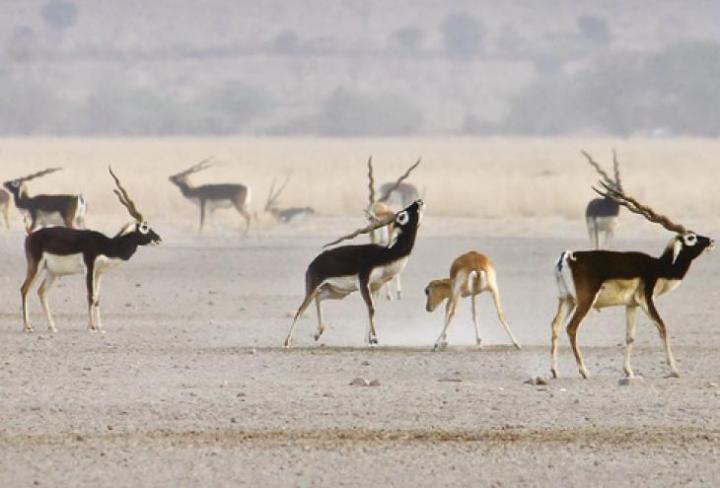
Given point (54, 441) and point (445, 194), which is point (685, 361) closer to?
point (54, 441)

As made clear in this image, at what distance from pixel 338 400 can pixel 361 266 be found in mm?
3355

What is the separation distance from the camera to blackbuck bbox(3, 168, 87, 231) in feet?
89.8

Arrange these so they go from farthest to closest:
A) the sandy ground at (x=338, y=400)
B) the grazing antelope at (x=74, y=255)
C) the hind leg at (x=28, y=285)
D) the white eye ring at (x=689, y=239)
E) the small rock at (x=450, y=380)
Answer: the grazing antelope at (x=74, y=255)
the hind leg at (x=28, y=285)
the white eye ring at (x=689, y=239)
the small rock at (x=450, y=380)
the sandy ground at (x=338, y=400)

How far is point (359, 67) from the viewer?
137125 mm

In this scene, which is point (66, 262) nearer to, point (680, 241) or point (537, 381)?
point (537, 381)

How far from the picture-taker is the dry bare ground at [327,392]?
10102 mm

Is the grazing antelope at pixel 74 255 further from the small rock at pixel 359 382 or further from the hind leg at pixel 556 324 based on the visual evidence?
the hind leg at pixel 556 324

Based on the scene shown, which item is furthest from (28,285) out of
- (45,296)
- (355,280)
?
(355,280)

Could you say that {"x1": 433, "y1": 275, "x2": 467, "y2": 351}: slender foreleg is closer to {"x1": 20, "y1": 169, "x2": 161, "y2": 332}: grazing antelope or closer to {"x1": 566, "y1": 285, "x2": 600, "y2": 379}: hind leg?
{"x1": 566, "y1": 285, "x2": 600, "y2": 379}: hind leg

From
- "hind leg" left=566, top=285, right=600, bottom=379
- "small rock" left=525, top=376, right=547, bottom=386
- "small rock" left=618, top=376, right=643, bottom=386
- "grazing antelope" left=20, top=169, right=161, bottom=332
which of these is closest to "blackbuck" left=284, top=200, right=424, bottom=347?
"grazing antelope" left=20, top=169, right=161, bottom=332

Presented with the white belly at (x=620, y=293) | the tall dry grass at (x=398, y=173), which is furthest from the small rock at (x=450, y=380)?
the tall dry grass at (x=398, y=173)

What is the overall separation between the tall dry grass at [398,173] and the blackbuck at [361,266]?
20.4 meters

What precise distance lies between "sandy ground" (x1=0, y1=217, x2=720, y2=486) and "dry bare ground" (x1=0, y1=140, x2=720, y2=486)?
0.06 feet

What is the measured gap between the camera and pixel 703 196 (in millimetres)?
39875
